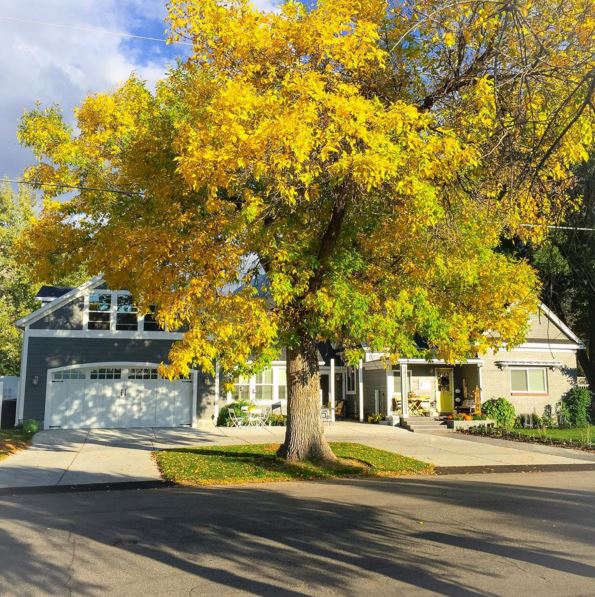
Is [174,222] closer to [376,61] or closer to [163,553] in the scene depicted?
[376,61]

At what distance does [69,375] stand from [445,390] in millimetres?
16152

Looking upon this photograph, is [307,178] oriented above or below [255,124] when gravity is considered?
below

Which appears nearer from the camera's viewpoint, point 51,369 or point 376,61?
point 376,61

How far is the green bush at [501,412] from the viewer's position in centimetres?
2419

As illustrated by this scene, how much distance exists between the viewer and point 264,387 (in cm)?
2580

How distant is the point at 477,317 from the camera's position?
40.2 ft

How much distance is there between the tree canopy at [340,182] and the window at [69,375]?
10995mm

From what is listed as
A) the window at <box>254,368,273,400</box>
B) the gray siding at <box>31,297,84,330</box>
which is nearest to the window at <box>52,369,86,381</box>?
the gray siding at <box>31,297,84,330</box>

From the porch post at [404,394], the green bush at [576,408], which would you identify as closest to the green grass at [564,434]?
the green bush at [576,408]

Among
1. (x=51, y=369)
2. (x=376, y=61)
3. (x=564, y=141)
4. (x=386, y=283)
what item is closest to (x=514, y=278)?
(x=386, y=283)

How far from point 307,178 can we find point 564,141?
3.84 meters

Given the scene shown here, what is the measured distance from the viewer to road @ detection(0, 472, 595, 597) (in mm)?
5477

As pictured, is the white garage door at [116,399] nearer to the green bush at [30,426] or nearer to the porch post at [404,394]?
the green bush at [30,426]

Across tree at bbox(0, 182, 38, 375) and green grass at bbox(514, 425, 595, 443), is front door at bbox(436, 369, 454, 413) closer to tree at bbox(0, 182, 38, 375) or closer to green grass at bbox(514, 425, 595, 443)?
green grass at bbox(514, 425, 595, 443)
